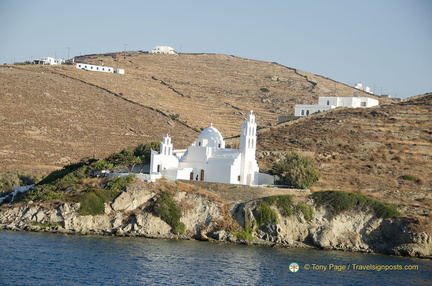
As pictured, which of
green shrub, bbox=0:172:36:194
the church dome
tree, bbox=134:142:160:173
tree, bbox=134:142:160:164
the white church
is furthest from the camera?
tree, bbox=134:142:160:164

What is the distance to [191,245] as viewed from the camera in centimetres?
5844

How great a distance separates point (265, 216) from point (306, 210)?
383 centimetres

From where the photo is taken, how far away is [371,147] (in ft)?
Answer: 296

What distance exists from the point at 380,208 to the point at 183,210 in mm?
17096

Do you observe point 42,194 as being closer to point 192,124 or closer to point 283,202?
point 283,202

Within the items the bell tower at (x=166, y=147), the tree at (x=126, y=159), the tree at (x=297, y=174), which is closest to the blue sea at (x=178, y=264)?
the tree at (x=297, y=174)

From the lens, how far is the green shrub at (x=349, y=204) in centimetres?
6406

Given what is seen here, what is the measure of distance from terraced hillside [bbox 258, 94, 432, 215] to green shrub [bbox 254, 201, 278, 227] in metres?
10.5

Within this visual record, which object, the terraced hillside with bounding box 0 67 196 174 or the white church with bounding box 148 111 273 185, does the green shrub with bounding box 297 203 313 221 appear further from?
the terraced hillside with bounding box 0 67 196 174

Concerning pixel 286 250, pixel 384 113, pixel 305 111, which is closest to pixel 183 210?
pixel 286 250

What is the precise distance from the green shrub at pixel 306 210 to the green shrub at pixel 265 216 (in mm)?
2432

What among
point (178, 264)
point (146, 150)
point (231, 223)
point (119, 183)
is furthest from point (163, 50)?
point (178, 264)

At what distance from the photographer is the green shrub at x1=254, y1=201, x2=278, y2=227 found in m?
62.9

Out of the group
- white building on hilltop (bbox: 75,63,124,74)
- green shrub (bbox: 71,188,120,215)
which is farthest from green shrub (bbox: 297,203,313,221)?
white building on hilltop (bbox: 75,63,124,74)
